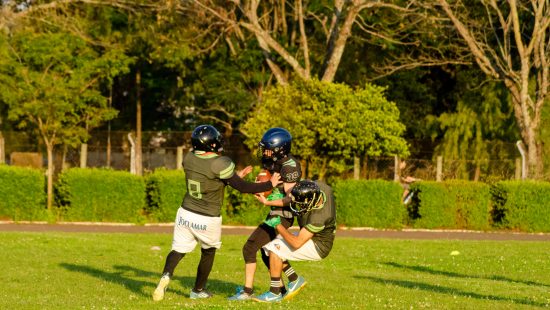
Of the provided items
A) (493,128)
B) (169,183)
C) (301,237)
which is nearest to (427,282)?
(301,237)

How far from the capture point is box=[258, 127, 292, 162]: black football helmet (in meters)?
11.8

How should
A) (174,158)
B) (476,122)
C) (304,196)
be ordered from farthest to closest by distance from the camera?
(476,122) → (174,158) → (304,196)

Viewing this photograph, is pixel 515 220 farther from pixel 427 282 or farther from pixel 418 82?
pixel 418 82

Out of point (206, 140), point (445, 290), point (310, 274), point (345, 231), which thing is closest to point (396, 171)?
point (345, 231)

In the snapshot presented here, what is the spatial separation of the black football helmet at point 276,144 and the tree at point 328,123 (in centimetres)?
2019

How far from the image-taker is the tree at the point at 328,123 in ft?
107

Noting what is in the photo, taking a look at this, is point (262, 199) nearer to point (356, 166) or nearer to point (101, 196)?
point (101, 196)

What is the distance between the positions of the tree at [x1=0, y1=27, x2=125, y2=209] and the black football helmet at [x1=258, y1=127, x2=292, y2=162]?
2626 cm

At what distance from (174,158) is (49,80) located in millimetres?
6116

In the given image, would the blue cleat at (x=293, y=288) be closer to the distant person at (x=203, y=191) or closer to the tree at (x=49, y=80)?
the distant person at (x=203, y=191)

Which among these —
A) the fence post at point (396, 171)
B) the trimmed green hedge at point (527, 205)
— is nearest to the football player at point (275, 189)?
the trimmed green hedge at point (527, 205)

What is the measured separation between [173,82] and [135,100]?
303cm

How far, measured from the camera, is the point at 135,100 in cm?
5612

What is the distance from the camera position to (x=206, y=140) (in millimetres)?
11945
